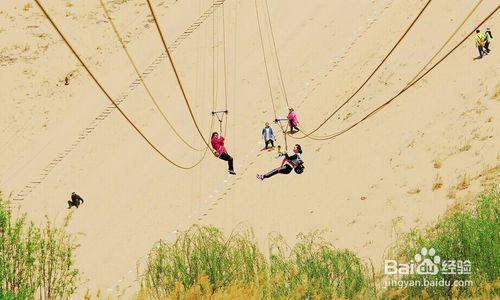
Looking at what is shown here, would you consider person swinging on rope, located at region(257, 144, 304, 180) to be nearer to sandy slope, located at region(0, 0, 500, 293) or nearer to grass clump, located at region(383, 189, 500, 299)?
sandy slope, located at region(0, 0, 500, 293)

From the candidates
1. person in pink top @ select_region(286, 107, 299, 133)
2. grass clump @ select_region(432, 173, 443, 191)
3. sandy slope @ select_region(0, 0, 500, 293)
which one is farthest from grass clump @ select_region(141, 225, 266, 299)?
person in pink top @ select_region(286, 107, 299, 133)

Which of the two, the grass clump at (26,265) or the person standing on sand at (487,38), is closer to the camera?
the grass clump at (26,265)

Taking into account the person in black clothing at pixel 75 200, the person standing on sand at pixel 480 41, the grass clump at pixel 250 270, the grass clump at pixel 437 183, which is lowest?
the grass clump at pixel 250 270

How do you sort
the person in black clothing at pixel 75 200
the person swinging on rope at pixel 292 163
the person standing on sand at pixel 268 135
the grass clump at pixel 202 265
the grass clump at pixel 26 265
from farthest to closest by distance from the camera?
the person in black clothing at pixel 75 200, the person standing on sand at pixel 268 135, the person swinging on rope at pixel 292 163, the grass clump at pixel 202 265, the grass clump at pixel 26 265

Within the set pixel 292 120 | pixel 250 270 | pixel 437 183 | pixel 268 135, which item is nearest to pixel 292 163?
pixel 437 183

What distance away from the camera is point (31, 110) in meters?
46.8

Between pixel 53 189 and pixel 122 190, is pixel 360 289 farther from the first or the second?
pixel 53 189

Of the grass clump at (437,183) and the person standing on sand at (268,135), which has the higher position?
the person standing on sand at (268,135)

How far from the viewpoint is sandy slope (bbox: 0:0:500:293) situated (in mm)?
29234

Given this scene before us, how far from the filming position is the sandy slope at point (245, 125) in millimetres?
29234

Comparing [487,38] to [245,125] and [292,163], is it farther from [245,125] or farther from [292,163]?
[245,125]

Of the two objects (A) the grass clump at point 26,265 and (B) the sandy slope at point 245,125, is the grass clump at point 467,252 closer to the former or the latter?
(B) the sandy slope at point 245,125

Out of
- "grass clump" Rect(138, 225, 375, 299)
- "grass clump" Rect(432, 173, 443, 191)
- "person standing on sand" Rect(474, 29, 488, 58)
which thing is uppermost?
"person standing on sand" Rect(474, 29, 488, 58)

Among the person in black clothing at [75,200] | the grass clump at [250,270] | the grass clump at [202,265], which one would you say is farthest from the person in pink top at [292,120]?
the grass clump at [202,265]
